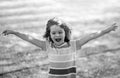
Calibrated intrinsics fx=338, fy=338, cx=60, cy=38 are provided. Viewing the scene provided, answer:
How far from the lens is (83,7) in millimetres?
7742

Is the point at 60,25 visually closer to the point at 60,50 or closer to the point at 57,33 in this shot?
the point at 57,33

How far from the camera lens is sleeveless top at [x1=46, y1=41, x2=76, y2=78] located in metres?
3.02

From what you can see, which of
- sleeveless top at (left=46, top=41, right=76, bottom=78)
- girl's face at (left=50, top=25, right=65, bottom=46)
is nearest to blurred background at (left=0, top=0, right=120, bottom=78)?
sleeveless top at (left=46, top=41, right=76, bottom=78)

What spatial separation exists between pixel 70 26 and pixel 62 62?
1.16 ft

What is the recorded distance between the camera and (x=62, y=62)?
3014mm

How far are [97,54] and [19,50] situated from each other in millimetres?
1113

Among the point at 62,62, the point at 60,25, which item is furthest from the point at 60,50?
the point at 60,25

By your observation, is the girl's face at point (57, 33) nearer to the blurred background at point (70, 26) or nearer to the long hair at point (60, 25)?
the long hair at point (60, 25)

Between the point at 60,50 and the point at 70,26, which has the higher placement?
the point at 70,26

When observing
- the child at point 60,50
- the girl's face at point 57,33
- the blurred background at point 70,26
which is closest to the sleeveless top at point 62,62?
the child at point 60,50

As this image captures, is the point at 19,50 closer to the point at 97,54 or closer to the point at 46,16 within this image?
the point at 97,54

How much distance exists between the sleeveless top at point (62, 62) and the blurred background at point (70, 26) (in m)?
1.01

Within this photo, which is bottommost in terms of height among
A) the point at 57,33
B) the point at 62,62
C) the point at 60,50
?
the point at 62,62

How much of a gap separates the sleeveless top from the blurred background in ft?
3.32
